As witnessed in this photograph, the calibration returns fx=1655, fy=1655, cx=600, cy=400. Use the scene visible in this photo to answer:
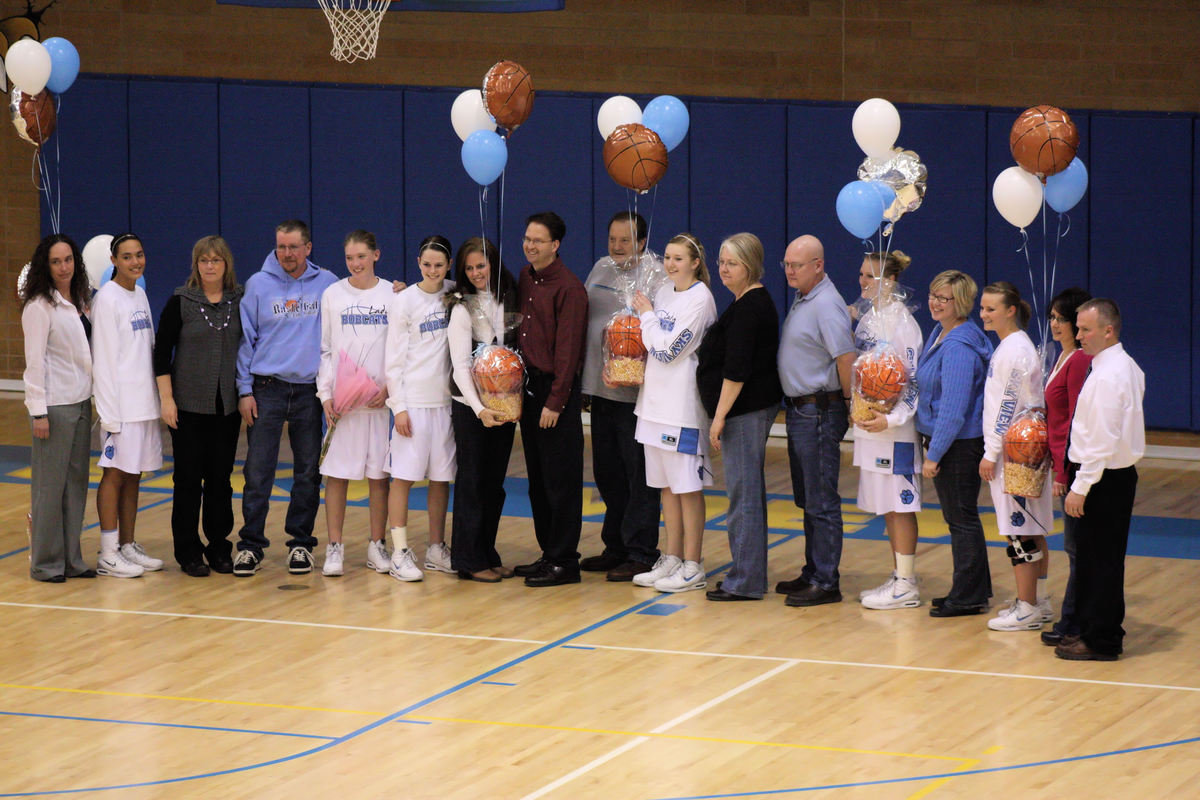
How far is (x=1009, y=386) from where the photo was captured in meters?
7.40

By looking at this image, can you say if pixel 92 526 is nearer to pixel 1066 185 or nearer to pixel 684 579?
pixel 684 579

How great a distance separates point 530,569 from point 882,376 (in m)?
2.18

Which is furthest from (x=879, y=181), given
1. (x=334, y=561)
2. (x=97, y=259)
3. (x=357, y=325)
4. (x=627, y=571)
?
(x=97, y=259)

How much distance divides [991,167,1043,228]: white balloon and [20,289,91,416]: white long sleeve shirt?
462cm

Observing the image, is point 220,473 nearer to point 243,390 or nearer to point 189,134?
point 243,390

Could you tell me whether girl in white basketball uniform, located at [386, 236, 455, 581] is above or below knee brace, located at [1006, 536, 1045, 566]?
above

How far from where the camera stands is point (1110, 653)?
7.16 m

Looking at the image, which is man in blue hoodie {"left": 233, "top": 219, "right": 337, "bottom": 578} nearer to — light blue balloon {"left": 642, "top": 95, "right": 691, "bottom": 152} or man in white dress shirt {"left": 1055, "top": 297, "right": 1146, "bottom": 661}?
light blue balloon {"left": 642, "top": 95, "right": 691, "bottom": 152}

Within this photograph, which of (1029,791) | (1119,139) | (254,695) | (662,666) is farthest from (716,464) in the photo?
(1029,791)

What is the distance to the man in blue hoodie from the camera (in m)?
8.63

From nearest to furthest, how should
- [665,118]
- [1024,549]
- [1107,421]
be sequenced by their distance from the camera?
[1107,421] < [1024,549] < [665,118]

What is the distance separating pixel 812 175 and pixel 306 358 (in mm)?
5520

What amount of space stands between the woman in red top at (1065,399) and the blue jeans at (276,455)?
379 centimetres

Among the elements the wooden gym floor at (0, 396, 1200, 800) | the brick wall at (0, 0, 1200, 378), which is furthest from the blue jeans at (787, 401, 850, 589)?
the brick wall at (0, 0, 1200, 378)
